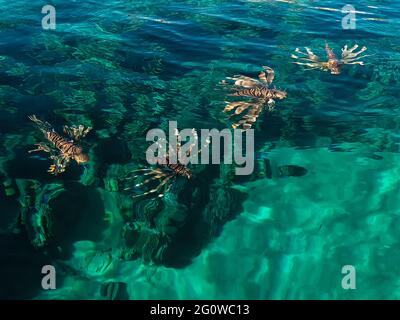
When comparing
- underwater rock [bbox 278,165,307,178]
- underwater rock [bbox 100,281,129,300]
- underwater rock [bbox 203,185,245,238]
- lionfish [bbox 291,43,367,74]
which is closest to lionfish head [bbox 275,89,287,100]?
lionfish [bbox 291,43,367,74]

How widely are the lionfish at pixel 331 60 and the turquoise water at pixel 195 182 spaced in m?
0.27

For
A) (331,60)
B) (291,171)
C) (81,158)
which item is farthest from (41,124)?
(331,60)

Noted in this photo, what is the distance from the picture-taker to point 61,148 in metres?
7.83

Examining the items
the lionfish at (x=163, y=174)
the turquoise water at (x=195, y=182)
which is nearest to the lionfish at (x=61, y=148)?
the turquoise water at (x=195, y=182)

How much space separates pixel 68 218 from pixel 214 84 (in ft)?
17.0

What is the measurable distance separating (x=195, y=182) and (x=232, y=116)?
2243 millimetres

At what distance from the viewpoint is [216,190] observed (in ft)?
24.2

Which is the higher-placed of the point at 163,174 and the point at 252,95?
the point at 252,95

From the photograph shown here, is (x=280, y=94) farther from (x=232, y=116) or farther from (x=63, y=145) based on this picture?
(x=63, y=145)

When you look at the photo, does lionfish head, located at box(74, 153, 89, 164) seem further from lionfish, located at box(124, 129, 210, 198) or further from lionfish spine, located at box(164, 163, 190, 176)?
lionfish spine, located at box(164, 163, 190, 176)

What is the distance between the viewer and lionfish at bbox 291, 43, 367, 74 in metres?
11.4

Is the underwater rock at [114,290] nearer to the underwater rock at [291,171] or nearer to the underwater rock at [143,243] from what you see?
the underwater rock at [143,243]
